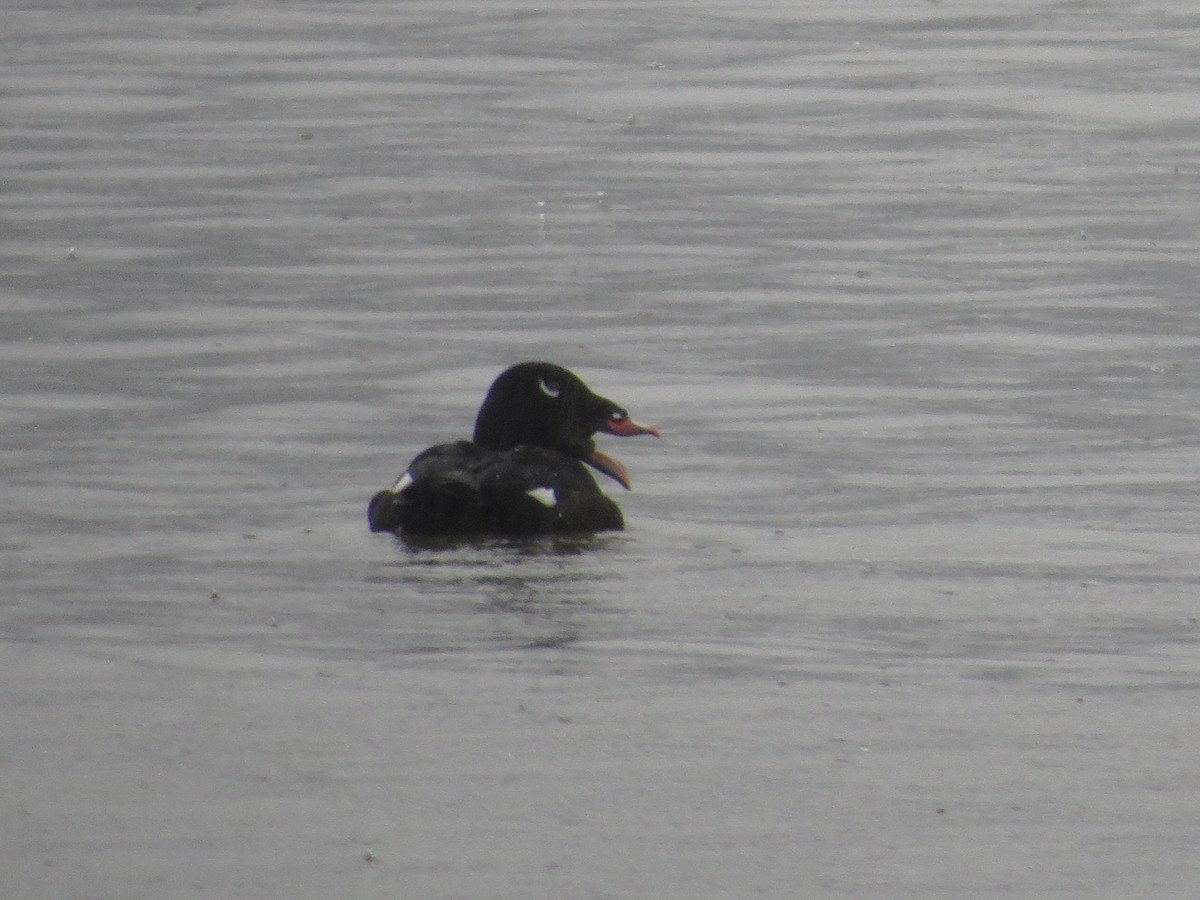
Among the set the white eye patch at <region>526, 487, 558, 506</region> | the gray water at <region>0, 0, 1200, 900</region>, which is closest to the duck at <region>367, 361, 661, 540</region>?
the white eye patch at <region>526, 487, 558, 506</region>

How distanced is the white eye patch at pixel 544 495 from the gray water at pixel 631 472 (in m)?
0.28

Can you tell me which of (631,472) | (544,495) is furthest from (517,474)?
(631,472)

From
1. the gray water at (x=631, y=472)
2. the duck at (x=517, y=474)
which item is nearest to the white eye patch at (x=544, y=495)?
the duck at (x=517, y=474)

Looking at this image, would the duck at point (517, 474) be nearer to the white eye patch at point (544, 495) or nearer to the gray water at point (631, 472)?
the white eye patch at point (544, 495)

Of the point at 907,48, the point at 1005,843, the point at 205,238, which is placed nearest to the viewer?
the point at 1005,843

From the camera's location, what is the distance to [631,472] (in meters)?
12.1

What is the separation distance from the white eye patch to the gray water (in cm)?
28

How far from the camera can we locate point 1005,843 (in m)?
6.59

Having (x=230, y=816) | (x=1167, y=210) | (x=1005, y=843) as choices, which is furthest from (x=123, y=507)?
(x=1167, y=210)

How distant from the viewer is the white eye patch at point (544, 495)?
1062cm

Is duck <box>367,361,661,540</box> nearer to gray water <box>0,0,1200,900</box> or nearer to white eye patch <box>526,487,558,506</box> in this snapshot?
white eye patch <box>526,487,558,506</box>

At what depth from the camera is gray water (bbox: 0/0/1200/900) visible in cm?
677

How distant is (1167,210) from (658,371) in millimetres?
5680

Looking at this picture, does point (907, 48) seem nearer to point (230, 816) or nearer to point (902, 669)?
point (902, 669)
